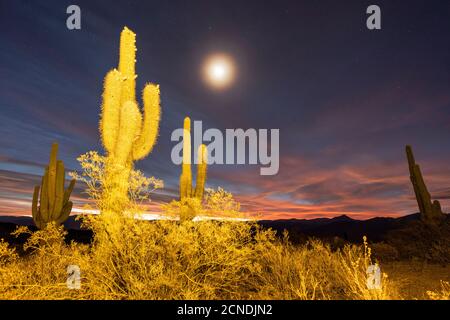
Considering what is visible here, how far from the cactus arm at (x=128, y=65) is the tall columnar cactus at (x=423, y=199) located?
12.9m

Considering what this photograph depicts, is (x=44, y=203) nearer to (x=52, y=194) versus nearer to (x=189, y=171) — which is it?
(x=52, y=194)

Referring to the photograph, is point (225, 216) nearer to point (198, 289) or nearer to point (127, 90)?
point (198, 289)

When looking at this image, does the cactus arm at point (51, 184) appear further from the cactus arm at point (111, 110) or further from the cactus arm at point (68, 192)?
the cactus arm at point (111, 110)

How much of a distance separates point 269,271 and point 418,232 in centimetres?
946

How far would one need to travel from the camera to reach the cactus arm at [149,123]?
964cm

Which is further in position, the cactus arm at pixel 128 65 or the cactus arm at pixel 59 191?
the cactus arm at pixel 59 191

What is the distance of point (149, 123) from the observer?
9.96m

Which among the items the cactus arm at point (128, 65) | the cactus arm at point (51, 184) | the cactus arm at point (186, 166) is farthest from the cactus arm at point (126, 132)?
the cactus arm at point (51, 184)

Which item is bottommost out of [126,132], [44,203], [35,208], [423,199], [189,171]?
[35,208]

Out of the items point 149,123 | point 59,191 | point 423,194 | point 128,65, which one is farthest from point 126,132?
point 423,194

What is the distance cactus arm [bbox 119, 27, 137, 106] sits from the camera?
9.58 m

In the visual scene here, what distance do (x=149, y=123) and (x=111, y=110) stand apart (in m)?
1.22

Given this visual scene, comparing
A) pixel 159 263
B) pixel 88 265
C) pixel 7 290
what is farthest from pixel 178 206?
pixel 7 290
